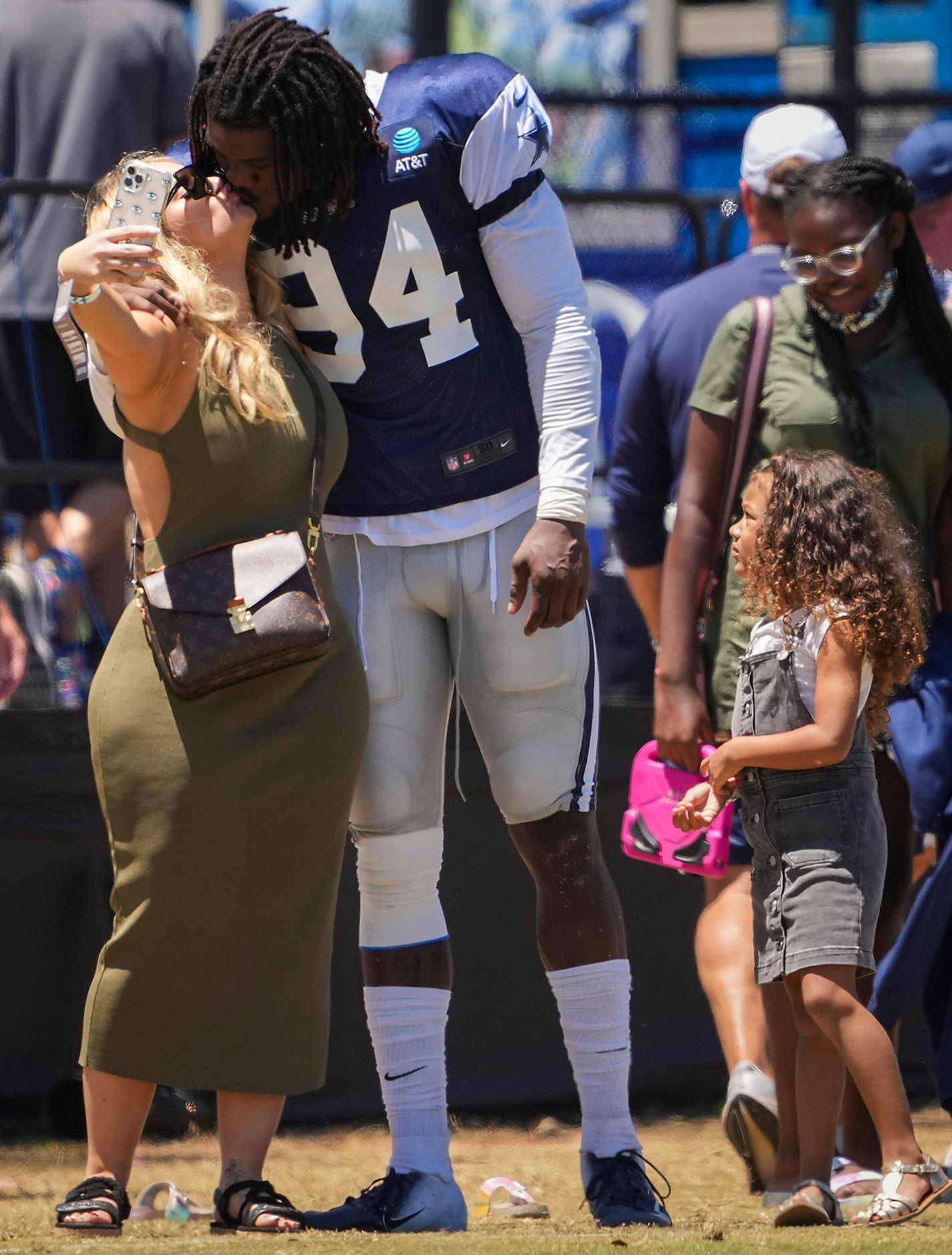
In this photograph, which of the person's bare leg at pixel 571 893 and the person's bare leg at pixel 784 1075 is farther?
the person's bare leg at pixel 784 1075

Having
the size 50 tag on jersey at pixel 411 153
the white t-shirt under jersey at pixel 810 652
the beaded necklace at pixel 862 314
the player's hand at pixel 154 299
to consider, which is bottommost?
the white t-shirt under jersey at pixel 810 652

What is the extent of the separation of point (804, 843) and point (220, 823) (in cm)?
94

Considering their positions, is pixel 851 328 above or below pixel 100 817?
above

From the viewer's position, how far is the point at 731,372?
11.5 feet

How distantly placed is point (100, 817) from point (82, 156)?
4.99 ft

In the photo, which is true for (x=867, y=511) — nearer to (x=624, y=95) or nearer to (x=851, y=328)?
(x=851, y=328)

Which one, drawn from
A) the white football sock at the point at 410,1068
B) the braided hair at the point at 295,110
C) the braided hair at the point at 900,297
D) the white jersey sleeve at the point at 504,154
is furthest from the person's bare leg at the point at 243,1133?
the braided hair at the point at 900,297

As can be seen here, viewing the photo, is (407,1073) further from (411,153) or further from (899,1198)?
(411,153)

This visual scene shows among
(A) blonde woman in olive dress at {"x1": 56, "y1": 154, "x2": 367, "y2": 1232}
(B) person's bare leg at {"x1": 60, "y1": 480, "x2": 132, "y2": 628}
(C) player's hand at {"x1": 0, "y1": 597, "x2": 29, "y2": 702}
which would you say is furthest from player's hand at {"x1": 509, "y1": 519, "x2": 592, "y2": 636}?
(C) player's hand at {"x1": 0, "y1": 597, "x2": 29, "y2": 702}

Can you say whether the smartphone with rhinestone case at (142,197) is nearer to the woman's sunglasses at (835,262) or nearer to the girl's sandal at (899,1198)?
the woman's sunglasses at (835,262)

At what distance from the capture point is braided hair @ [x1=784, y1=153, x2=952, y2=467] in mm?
3455

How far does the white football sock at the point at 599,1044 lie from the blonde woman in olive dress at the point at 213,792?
427 millimetres

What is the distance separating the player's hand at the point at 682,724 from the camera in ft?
11.5

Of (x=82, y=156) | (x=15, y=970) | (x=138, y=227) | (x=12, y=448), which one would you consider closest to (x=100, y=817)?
(x=15, y=970)
